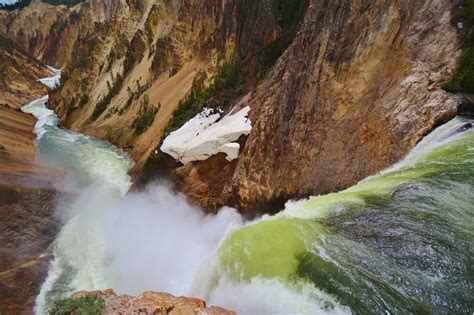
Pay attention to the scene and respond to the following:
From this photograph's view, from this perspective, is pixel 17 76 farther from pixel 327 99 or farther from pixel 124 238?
pixel 327 99

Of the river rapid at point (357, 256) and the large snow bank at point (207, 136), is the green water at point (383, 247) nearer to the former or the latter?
the river rapid at point (357, 256)

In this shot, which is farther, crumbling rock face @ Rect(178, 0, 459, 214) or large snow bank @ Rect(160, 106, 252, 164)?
large snow bank @ Rect(160, 106, 252, 164)

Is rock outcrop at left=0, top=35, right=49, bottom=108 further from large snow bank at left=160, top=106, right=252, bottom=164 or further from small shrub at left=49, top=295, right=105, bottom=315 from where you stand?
small shrub at left=49, top=295, right=105, bottom=315

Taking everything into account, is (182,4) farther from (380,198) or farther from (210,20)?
(380,198)

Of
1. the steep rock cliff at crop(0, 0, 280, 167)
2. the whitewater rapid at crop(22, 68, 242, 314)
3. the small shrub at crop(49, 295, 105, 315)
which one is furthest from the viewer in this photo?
the steep rock cliff at crop(0, 0, 280, 167)

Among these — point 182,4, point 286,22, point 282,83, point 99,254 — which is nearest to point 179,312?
point 99,254

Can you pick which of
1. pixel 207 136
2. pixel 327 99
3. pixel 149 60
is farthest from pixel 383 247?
pixel 149 60

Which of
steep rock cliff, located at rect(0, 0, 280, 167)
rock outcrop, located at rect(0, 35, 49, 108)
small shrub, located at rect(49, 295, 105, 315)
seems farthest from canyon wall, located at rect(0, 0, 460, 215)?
rock outcrop, located at rect(0, 35, 49, 108)

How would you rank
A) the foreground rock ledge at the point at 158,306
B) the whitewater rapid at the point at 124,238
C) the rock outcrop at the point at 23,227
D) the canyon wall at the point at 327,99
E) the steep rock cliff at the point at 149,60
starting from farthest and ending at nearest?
the steep rock cliff at the point at 149,60
the rock outcrop at the point at 23,227
the whitewater rapid at the point at 124,238
the canyon wall at the point at 327,99
the foreground rock ledge at the point at 158,306

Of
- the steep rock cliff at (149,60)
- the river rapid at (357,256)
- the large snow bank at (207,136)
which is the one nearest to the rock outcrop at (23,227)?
the river rapid at (357,256)
